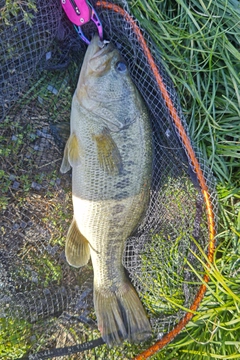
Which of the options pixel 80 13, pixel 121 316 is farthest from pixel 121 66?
pixel 121 316

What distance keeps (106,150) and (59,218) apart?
533 millimetres

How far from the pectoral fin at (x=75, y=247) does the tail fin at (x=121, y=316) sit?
17cm

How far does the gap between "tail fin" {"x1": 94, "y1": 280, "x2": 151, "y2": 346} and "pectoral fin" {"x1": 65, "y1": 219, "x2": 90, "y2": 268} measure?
0.56 ft

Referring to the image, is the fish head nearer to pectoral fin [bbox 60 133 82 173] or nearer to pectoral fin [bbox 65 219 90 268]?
pectoral fin [bbox 60 133 82 173]

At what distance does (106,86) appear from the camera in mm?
1764

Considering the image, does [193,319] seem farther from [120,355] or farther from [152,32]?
[152,32]

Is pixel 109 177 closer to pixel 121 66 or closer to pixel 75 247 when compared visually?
pixel 75 247

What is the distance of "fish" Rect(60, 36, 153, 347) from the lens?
69.4 inches

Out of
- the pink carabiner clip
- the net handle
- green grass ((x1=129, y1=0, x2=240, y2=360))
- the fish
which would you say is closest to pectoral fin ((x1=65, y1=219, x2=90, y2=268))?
the fish

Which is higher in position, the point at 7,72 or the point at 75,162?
the point at 7,72

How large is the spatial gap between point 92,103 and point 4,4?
25.4 inches

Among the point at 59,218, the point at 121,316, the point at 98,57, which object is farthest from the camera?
the point at 59,218

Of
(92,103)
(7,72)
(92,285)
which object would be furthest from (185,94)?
(92,285)

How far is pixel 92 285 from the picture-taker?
209 centimetres
